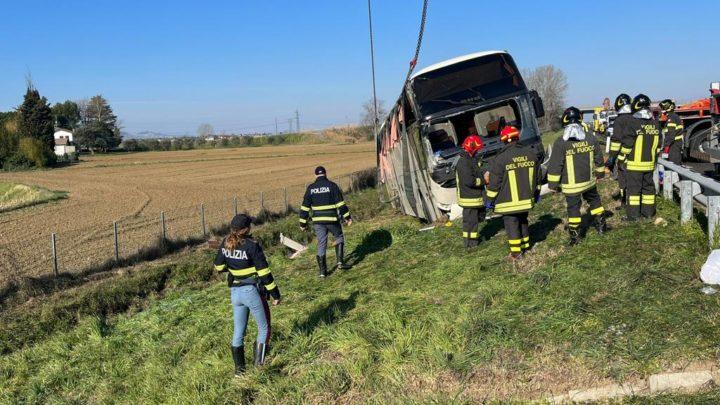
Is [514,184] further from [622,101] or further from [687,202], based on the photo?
[622,101]

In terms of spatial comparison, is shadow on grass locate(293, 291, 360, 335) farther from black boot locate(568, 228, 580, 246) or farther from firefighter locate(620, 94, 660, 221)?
firefighter locate(620, 94, 660, 221)

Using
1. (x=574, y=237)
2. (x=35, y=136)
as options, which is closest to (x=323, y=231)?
(x=574, y=237)

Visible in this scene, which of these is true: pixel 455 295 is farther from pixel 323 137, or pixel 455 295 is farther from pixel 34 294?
pixel 323 137

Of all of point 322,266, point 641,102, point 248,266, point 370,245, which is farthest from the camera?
point 370,245

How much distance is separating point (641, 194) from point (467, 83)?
468 cm

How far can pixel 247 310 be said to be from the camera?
6105 millimetres

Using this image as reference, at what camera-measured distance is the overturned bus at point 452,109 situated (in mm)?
11664

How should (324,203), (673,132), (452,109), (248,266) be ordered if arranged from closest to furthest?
(248,266), (324,203), (452,109), (673,132)

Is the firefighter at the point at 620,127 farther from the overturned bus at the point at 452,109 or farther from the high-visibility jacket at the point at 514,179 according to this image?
the overturned bus at the point at 452,109

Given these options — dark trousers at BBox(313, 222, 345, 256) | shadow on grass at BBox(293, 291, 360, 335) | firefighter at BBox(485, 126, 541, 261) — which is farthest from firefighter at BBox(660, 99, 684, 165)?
shadow on grass at BBox(293, 291, 360, 335)

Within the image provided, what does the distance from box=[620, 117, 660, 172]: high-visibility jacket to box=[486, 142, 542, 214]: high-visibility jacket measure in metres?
1.67

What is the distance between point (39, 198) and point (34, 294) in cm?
2573

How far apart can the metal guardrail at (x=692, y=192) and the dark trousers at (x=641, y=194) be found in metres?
→ 0.33

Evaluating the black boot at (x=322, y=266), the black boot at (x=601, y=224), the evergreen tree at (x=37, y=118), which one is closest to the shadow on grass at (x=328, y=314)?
the black boot at (x=322, y=266)
